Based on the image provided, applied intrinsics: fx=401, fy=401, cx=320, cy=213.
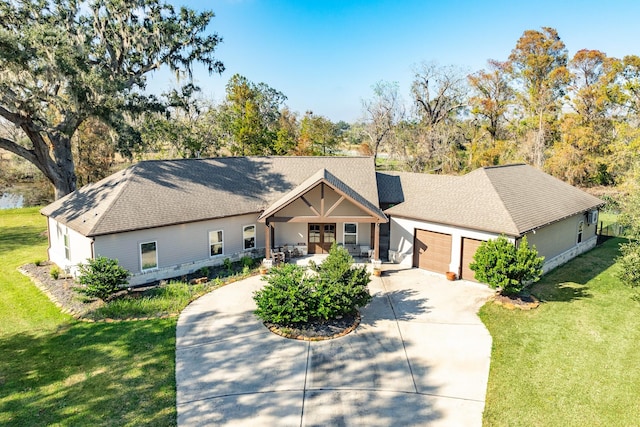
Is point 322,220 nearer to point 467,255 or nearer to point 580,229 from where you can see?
point 467,255

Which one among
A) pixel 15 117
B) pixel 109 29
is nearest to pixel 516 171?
pixel 109 29

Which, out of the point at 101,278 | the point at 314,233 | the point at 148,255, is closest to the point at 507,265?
the point at 314,233

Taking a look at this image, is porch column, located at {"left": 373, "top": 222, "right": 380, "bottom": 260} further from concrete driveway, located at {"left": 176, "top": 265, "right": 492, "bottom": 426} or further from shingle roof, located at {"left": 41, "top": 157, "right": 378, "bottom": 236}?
concrete driveway, located at {"left": 176, "top": 265, "right": 492, "bottom": 426}

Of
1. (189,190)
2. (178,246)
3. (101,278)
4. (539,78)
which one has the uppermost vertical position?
(539,78)

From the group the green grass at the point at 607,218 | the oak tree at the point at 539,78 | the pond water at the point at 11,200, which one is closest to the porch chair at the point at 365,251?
the green grass at the point at 607,218

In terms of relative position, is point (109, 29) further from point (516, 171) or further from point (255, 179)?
point (516, 171)

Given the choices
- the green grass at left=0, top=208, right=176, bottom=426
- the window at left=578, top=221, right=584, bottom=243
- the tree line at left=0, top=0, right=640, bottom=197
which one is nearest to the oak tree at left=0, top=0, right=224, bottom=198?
the tree line at left=0, top=0, right=640, bottom=197
